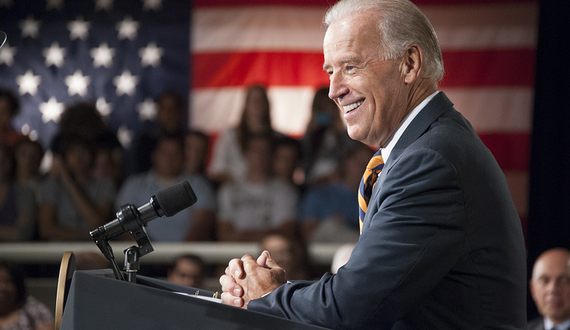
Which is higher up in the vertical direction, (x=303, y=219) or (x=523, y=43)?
(x=523, y=43)

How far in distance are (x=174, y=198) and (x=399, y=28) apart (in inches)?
22.9

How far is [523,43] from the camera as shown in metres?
4.37

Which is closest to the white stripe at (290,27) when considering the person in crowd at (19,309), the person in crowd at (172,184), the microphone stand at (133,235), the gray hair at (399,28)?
the person in crowd at (172,184)

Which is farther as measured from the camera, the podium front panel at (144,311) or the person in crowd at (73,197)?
the person in crowd at (73,197)

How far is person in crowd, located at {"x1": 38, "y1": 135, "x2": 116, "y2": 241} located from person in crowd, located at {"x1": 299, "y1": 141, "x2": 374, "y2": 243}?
1.49m

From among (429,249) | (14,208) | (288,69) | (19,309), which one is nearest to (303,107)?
(288,69)

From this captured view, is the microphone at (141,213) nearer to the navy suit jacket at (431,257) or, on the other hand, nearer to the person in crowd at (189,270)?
the navy suit jacket at (431,257)

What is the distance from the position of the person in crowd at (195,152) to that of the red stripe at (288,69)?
1.77 feet

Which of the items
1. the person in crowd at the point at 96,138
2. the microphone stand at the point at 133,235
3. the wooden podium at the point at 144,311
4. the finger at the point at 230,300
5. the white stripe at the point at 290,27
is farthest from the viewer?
the white stripe at the point at 290,27

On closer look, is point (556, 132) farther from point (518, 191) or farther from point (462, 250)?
point (462, 250)

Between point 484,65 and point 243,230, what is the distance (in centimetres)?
228

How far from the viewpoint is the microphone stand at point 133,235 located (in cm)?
110

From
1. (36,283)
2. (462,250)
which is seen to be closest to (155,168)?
(36,283)

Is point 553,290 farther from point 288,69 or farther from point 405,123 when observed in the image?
point 405,123
